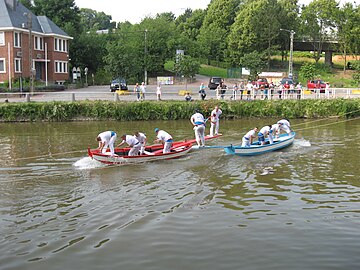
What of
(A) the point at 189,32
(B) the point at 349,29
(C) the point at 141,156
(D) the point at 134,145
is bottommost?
(C) the point at 141,156

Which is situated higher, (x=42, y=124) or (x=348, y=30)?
(x=348, y=30)

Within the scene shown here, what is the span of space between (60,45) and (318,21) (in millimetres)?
43522

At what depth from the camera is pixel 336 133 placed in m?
30.6

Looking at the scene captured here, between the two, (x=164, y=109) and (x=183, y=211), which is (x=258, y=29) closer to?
(x=164, y=109)

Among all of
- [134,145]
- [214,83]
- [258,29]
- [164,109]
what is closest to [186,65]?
[214,83]

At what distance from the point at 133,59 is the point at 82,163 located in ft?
109

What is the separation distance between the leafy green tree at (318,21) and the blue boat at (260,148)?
59.5 metres

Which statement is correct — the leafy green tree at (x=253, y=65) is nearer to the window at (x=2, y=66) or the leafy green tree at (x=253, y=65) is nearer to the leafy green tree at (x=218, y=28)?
the leafy green tree at (x=218, y=28)

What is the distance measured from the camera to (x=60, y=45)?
63625 millimetres

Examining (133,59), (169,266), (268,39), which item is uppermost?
(268,39)

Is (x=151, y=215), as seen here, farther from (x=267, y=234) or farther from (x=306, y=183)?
(x=306, y=183)

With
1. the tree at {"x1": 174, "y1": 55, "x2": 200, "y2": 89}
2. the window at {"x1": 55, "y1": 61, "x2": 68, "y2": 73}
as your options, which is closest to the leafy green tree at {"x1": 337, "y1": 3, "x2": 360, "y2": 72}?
the tree at {"x1": 174, "y1": 55, "x2": 200, "y2": 89}

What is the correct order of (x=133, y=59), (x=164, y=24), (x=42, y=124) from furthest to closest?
(x=164, y=24)
(x=133, y=59)
(x=42, y=124)

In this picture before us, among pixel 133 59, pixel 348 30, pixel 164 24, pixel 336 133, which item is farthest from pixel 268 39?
pixel 336 133
